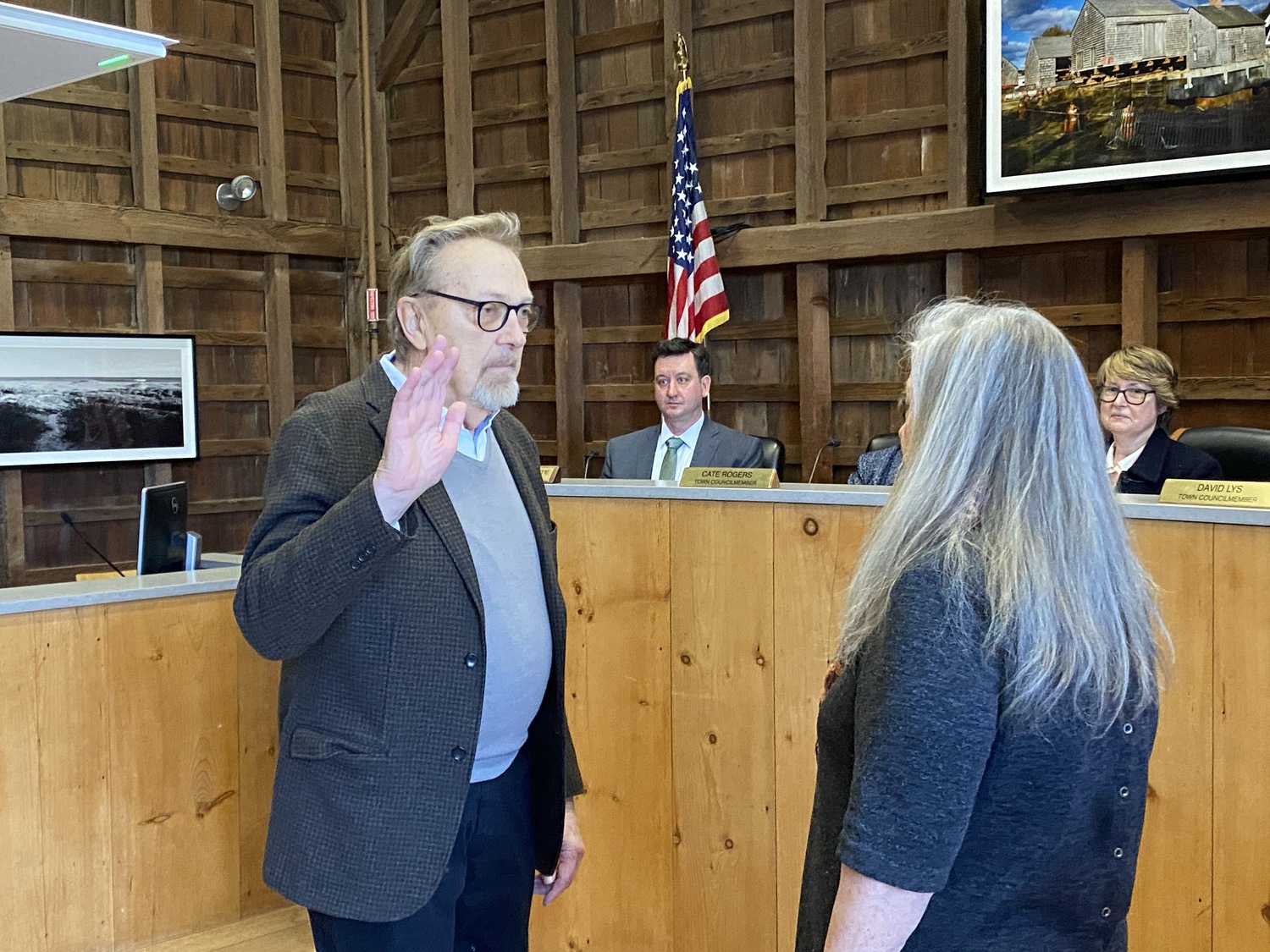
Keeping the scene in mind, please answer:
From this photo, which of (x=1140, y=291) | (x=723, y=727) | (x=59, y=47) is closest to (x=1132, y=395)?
(x=1140, y=291)

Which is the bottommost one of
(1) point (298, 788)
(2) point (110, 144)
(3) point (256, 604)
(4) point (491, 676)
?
(1) point (298, 788)

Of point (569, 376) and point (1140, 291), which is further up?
point (1140, 291)

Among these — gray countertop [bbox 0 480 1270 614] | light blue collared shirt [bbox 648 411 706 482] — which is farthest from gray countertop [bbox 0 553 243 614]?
light blue collared shirt [bbox 648 411 706 482]

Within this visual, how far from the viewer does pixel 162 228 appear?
21.5 feet

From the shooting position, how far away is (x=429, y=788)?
1583 millimetres

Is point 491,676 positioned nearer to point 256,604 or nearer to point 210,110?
point 256,604

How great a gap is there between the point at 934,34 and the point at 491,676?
4658 millimetres

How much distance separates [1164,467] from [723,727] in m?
2.04

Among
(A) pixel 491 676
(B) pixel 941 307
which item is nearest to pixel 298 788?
(A) pixel 491 676

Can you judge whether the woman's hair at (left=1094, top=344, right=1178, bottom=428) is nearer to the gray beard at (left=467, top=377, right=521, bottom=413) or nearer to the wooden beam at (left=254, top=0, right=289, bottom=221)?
the gray beard at (left=467, top=377, right=521, bottom=413)

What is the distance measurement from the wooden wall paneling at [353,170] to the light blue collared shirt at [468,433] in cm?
583

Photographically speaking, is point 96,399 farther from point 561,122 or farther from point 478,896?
point 478,896

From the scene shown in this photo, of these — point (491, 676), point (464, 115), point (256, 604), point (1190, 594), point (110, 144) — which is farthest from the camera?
point (464, 115)

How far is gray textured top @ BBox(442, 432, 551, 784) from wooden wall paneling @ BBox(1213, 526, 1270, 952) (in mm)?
970
